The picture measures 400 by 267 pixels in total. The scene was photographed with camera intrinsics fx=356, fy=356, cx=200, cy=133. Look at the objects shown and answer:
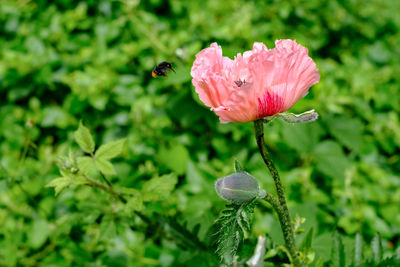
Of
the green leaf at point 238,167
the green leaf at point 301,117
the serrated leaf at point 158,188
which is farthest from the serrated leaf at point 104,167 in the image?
the green leaf at point 301,117

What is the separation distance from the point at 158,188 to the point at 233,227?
44 centimetres

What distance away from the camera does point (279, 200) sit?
0.78 metres

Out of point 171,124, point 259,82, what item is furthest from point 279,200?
point 171,124

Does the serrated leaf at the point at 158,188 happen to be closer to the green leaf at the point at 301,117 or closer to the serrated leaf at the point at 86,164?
the serrated leaf at the point at 86,164

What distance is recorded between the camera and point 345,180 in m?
1.66

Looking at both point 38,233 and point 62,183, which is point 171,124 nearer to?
point 38,233

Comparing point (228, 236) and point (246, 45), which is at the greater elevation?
point (228, 236)

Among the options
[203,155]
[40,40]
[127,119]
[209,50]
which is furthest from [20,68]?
[209,50]

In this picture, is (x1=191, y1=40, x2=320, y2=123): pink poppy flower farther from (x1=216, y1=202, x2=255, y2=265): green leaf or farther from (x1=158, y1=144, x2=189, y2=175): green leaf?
(x1=158, y1=144, x2=189, y2=175): green leaf

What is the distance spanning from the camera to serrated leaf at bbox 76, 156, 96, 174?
0.99m

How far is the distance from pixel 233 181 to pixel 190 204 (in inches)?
31.7

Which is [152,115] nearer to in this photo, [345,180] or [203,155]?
[203,155]

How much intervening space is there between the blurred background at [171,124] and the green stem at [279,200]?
41cm

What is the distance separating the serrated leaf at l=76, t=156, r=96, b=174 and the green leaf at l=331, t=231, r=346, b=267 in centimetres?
72
